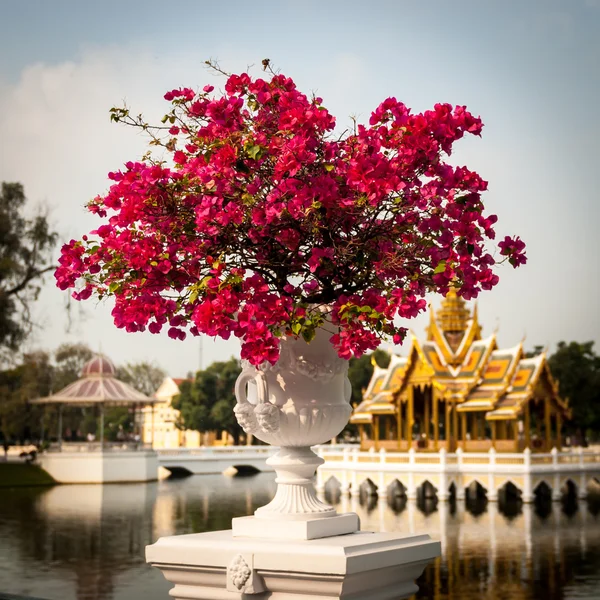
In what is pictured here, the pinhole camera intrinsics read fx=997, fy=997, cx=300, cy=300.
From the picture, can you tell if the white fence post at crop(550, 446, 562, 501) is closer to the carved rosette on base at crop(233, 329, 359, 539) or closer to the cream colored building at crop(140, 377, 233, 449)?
the carved rosette on base at crop(233, 329, 359, 539)

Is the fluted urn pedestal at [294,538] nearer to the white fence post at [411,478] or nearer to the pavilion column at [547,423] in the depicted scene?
the white fence post at [411,478]

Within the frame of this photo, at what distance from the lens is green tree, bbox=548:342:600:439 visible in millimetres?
39000

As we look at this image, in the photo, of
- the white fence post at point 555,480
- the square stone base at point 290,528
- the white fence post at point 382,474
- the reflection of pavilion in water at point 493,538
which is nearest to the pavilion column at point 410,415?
the white fence post at point 382,474

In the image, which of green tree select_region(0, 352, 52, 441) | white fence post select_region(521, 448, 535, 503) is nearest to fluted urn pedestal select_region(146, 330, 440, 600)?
white fence post select_region(521, 448, 535, 503)

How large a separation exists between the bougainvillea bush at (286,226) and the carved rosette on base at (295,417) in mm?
103

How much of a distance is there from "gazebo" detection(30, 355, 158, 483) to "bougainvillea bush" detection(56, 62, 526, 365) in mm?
31403

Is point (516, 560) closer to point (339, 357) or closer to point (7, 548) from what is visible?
point (7, 548)

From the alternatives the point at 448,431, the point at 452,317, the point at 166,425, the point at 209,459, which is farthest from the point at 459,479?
the point at 166,425

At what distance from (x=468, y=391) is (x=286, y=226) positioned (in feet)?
73.4

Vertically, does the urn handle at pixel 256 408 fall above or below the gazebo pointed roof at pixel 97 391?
below

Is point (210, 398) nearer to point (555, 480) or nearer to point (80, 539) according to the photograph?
point (555, 480)

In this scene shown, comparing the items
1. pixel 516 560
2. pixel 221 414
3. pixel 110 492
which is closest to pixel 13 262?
pixel 110 492

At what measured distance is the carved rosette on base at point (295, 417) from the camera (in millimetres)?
2951

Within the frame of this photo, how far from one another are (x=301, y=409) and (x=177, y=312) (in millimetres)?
472
